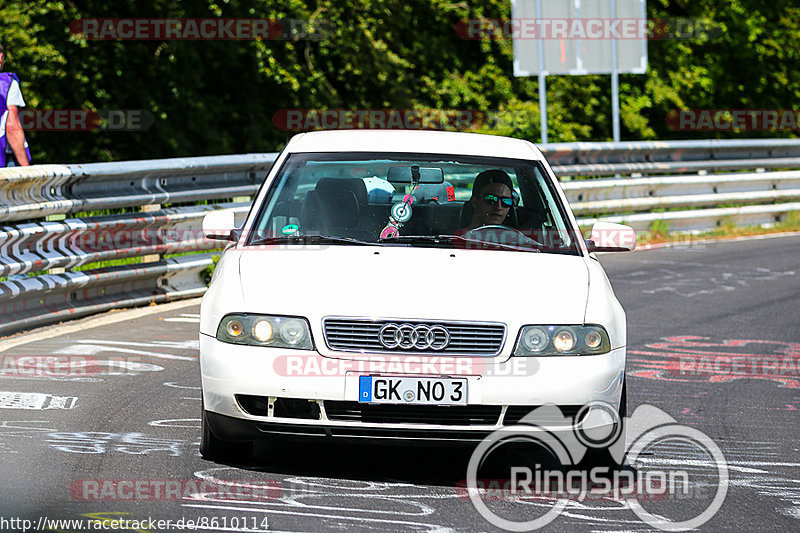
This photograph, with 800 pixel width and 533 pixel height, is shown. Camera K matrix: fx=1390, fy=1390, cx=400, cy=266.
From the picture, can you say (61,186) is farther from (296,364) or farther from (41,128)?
(41,128)

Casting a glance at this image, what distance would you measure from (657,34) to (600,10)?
1268 cm

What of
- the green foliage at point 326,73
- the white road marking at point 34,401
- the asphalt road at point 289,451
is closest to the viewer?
the asphalt road at point 289,451

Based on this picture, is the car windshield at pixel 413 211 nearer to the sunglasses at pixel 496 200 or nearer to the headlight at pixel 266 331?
the sunglasses at pixel 496 200

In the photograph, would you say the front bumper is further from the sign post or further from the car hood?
the sign post

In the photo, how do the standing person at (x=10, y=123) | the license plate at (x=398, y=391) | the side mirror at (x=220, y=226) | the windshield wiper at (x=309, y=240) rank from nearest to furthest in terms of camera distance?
the license plate at (x=398, y=391) → the windshield wiper at (x=309, y=240) → the side mirror at (x=220, y=226) → the standing person at (x=10, y=123)

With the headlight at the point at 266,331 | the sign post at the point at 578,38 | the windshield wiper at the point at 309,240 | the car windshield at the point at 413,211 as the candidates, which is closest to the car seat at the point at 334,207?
the car windshield at the point at 413,211

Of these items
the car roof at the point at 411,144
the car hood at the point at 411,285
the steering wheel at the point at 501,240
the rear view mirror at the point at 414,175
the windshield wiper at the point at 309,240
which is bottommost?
the car hood at the point at 411,285

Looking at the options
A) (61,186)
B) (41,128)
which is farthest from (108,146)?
(61,186)

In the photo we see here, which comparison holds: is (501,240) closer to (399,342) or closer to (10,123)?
(399,342)

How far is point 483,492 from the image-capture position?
566cm

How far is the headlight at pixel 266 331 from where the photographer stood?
5629 mm

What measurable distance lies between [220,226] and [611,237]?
196 cm

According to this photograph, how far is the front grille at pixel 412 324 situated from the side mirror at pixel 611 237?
4.94 ft

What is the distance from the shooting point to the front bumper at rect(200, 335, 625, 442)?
5.56 metres
